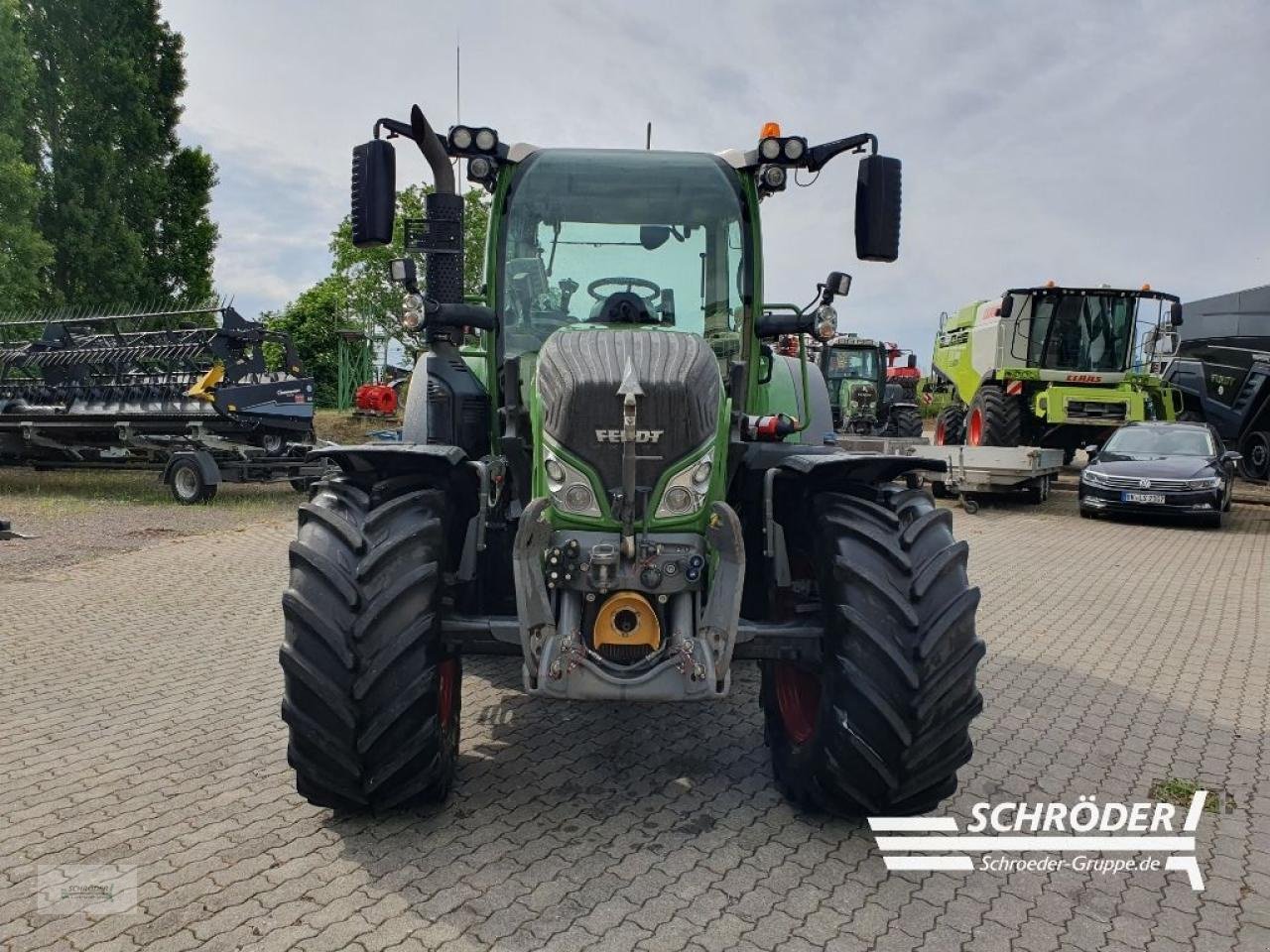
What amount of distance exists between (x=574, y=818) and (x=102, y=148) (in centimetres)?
2711

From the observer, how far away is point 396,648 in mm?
3221

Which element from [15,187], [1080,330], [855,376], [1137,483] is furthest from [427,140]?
[15,187]

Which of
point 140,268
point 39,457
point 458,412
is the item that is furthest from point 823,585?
point 140,268

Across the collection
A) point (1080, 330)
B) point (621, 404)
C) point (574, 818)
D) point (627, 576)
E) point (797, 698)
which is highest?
point (1080, 330)

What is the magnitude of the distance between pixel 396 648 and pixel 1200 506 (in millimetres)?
12497

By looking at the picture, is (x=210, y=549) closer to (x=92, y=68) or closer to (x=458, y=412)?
(x=458, y=412)

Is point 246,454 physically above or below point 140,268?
below

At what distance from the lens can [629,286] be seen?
173 inches

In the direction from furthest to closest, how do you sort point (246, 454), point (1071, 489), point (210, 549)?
point (1071, 489) < point (246, 454) < point (210, 549)

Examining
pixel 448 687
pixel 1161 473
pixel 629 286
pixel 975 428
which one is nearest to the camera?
pixel 448 687

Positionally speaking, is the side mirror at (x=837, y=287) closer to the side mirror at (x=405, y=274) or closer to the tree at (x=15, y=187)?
the side mirror at (x=405, y=274)

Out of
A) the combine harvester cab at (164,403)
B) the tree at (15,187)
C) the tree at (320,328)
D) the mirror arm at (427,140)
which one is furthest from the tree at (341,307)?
the mirror arm at (427,140)

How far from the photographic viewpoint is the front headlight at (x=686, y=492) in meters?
3.43

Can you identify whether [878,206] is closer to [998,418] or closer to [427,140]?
[427,140]
